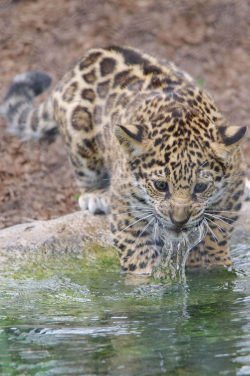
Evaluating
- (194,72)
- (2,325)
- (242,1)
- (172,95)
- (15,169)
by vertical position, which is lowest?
(2,325)

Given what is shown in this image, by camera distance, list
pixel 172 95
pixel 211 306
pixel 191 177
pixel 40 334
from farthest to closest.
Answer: pixel 172 95, pixel 191 177, pixel 211 306, pixel 40 334

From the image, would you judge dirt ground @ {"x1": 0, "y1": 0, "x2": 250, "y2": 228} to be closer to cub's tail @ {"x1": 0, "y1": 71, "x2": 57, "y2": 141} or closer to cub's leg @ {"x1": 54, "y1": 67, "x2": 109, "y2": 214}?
cub's tail @ {"x1": 0, "y1": 71, "x2": 57, "y2": 141}

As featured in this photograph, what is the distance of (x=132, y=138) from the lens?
213 inches

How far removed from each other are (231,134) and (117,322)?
1.82m

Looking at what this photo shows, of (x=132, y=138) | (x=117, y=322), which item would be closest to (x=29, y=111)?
(x=132, y=138)

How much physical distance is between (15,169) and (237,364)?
7154 mm

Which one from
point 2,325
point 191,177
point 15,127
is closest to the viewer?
point 2,325

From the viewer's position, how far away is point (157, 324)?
4.30 metres

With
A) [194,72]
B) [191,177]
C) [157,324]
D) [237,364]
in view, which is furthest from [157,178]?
[194,72]

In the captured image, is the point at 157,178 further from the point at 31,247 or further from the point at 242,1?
the point at 242,1

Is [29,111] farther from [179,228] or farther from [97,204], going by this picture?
[179,228]

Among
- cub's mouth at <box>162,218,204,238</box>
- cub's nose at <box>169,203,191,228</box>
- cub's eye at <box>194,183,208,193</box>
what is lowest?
cub's mouth at <box>162,218,204,238</box>

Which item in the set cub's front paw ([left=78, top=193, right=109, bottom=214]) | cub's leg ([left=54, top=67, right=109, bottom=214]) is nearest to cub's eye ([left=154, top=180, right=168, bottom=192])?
cub's front paw ([left=78, top=193, right=109, bottom=214])

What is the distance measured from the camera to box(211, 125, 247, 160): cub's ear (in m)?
5.35
